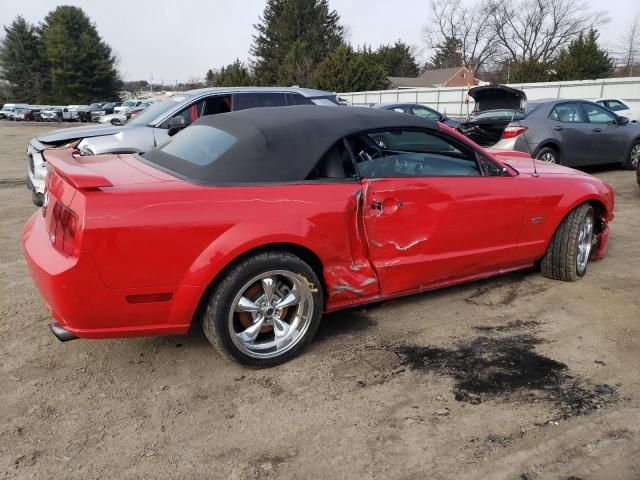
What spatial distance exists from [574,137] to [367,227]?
24.9 feet

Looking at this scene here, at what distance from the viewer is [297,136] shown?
3.35 meters

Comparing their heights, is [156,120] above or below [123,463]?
above

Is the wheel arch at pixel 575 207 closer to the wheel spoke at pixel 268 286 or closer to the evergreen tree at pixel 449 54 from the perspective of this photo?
the wheel spoke at pixel 268 286

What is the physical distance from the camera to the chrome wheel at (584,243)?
4.62 m

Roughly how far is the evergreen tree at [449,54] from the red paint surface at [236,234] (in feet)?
232

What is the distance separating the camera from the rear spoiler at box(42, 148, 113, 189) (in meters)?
2.70

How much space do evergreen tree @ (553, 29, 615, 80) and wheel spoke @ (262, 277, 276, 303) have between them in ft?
131

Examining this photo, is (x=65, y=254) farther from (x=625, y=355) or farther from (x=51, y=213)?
(x=625, y=355)

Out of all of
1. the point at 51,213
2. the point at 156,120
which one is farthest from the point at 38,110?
the point at 51,213

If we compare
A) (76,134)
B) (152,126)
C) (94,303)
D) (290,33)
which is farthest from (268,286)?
(290,33)

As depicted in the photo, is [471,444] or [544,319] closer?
[471,444]

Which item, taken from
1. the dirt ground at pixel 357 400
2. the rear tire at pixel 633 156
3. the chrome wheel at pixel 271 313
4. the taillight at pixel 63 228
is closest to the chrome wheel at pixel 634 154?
the rear tire at pixel 633 156

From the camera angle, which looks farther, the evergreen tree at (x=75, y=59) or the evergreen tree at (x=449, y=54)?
the evergreen tree at (x=449, y=54)

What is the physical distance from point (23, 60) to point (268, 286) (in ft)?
230
